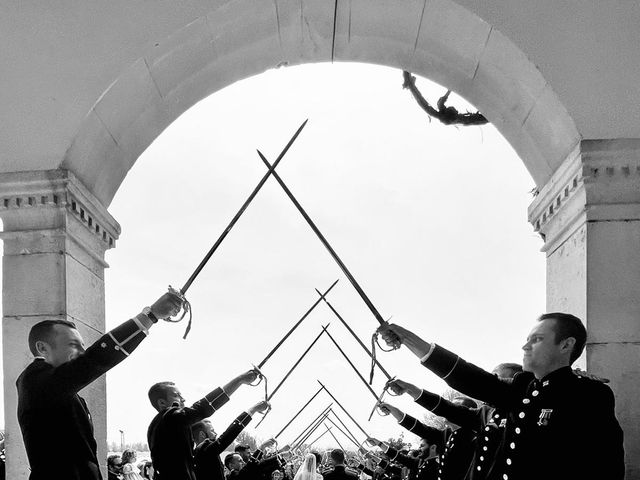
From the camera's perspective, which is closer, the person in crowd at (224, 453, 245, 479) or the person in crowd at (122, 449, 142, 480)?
the person in crowd at (122, 449, 142, 480)

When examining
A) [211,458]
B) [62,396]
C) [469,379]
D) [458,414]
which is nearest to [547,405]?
[469,379]

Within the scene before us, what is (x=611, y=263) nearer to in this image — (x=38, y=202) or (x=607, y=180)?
(x=607, y=180)

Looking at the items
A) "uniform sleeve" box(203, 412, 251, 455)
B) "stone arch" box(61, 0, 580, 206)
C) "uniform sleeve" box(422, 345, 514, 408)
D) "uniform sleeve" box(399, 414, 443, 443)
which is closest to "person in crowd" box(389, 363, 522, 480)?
"uniform sleeve" box(422, 345, 514, 408)

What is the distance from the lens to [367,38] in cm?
552

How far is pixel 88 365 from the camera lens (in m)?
3.80

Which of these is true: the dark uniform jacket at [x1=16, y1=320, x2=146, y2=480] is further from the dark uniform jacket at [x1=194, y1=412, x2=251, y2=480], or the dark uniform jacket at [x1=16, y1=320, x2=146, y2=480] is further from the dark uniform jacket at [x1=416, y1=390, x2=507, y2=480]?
the dark uniform jacket at [x1=194, y1=412, x2=251, y2=480]

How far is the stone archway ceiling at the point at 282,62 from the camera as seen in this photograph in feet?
16.0

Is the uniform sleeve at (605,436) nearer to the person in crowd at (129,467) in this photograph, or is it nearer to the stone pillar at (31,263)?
the stone pillar at (31,263)

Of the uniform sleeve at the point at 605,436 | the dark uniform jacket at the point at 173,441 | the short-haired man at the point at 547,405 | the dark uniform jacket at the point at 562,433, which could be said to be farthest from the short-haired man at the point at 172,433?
the uniform sleeve at the point at 605,436

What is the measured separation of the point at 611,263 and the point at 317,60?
2490 millimetres

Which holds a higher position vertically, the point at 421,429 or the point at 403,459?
the point at 403,459

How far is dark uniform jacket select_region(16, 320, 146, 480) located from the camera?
379 centimetres

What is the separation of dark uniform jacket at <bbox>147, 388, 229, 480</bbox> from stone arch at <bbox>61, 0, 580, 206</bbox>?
1522 millimetres

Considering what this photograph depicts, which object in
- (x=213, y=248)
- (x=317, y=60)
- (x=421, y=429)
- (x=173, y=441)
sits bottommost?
(x=173, y=441)
